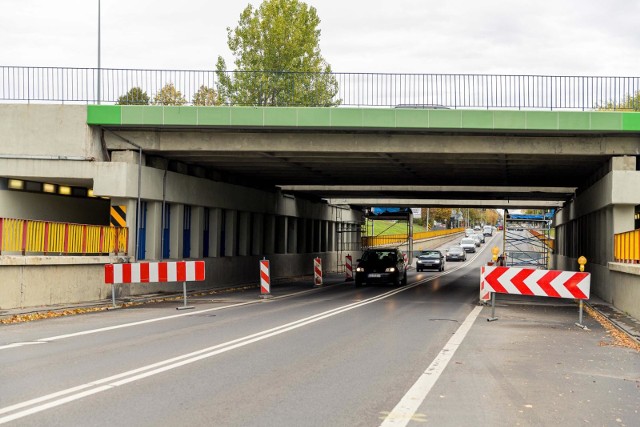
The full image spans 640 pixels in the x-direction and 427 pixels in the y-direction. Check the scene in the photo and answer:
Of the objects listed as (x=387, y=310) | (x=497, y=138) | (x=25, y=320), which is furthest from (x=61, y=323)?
(x=497, y=138)

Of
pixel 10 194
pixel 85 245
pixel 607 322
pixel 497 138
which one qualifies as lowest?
pixel 607 322

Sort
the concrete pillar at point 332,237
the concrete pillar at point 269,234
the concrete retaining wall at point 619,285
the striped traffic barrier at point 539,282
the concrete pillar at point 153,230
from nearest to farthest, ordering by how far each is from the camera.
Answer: the striped traffic barrier at point 539,282 < the concrete retaining wall at point 619,285 < the concrete pillar at point 153,230 < the concrete pillar at point 269,234 < the concrete pillar at point 332,237

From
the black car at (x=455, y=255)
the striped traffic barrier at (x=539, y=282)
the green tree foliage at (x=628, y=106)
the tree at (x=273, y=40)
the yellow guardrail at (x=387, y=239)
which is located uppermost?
the tree at (x=273, y=40)

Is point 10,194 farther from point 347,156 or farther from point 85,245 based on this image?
point 347,156

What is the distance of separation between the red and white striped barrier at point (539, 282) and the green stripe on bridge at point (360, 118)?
5.90 meters

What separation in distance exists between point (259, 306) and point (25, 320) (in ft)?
20.8

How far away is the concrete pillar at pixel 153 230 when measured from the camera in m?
25.3

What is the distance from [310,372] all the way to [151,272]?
1163cm

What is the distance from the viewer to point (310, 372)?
942 centimetres

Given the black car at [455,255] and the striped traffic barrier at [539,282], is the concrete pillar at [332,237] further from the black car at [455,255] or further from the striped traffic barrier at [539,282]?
the striped traffic barrier at [539,282]

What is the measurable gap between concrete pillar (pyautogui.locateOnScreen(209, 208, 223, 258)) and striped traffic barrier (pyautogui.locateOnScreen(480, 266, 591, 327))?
15133 mm

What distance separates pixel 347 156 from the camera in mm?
25938

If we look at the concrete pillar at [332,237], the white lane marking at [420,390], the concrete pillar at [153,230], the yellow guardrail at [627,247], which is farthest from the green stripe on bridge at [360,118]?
the concrete pillar at [332,237]

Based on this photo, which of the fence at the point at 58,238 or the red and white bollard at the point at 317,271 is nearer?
the fence at the point at 58,238
